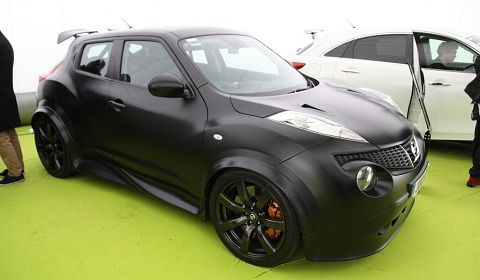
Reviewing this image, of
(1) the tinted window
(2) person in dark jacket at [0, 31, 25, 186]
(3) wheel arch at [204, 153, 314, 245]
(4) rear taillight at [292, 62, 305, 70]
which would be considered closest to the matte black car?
(3) wheel arch at [204, 153, 314, 245]

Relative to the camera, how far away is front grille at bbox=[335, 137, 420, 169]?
6.79 feet

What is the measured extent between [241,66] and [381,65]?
7.52 feet

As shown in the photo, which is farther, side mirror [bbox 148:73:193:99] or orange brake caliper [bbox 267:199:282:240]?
side mirror [bbox 148:73:193:99]

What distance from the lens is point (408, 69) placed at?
4207mm

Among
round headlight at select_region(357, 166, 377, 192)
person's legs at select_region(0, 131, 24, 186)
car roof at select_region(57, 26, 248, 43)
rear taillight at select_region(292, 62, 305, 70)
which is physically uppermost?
car roof at select_region(57, 26, 248, 43)

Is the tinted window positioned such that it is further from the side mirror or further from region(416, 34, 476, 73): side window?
the side mirror

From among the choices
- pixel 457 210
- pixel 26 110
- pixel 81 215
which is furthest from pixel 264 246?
pixel 26 110

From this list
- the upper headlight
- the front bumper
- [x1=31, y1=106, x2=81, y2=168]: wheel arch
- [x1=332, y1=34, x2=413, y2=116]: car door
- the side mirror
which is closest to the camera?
the front bumper

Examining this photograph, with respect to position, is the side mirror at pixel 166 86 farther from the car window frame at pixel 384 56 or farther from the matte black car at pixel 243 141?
the car window frame at pixel 384 56

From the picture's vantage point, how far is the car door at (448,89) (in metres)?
4.07

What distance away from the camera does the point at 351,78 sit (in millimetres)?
4496

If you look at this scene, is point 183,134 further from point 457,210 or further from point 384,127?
point 457,210

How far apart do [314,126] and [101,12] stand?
5.34 m

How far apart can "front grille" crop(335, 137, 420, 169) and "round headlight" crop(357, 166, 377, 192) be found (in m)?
0.07
